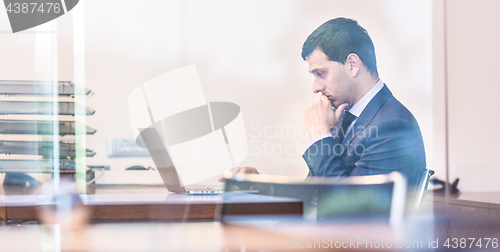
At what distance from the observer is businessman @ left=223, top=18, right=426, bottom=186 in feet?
5.42

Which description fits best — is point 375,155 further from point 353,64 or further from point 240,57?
point 240,57

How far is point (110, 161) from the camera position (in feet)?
5.58

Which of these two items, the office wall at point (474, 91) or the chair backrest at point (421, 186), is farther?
the office wall at point (474, 91)

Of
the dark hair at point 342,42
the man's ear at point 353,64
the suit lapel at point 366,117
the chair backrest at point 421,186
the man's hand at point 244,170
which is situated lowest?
the chair backrest at point 421,186

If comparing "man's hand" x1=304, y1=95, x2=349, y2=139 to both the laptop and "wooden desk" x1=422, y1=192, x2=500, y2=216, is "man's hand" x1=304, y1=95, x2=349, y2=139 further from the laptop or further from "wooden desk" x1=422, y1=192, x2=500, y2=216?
"wooden desk" x1=422, y1=192, x2=500, y2=216

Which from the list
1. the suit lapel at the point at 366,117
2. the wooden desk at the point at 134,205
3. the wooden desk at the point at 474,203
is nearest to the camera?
Result: the wooden desk at the point at 134,205

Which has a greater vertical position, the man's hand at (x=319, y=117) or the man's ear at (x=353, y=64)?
the man's ear at (x=353, y=64)

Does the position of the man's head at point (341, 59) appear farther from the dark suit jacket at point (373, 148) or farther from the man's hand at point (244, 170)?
the man's hand at point (244, 170)

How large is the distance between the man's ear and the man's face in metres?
0.01

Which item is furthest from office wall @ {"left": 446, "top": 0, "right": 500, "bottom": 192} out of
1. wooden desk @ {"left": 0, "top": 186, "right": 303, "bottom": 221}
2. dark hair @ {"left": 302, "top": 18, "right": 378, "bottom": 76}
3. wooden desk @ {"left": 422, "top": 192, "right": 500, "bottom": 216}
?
wooden desk @ {"left": 0, "top": 186, "right": 303, "bottom": 221}

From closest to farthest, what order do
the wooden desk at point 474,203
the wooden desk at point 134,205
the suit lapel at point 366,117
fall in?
the wooden desk at point 134,205, the suit lapel at point 366,117, the wooden desk at point 474,203

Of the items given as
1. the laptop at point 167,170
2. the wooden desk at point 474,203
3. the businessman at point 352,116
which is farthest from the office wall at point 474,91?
the laptop at point 167,170

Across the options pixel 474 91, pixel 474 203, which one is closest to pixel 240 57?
pixel 474 91

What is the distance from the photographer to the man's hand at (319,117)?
1.72m
